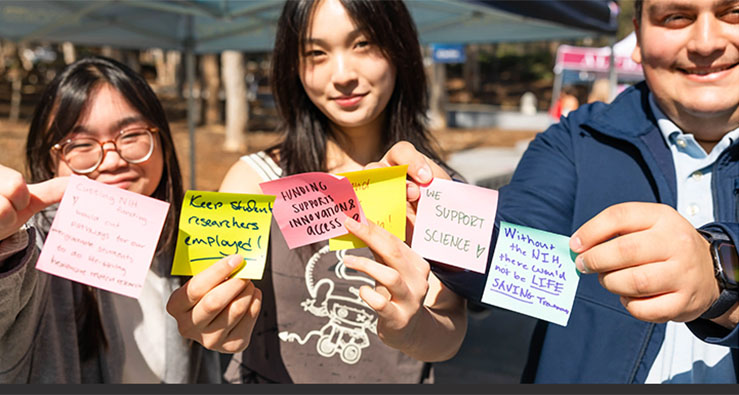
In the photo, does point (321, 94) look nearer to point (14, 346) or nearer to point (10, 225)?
point (10, 225)

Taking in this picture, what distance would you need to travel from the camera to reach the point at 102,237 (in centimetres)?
113

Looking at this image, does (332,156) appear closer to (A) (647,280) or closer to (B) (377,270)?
(B) (377,270)

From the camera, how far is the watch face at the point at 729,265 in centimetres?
104

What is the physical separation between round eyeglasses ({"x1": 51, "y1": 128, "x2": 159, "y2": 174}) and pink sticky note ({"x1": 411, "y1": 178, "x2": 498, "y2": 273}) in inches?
32.3

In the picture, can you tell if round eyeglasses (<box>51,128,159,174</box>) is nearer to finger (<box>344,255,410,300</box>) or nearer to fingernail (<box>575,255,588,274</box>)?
finger (<box>344,255,410,300</box>)

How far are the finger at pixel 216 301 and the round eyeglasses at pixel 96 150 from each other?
1.85 feet

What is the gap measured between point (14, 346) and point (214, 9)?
331 cm

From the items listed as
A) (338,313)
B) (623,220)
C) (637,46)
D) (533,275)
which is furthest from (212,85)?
(623,220)

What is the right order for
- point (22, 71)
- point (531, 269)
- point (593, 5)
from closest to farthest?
point (531, 269), point (593, 5), point (22, 71)

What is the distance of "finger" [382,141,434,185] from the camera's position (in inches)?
47.9

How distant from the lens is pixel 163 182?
1713 mm

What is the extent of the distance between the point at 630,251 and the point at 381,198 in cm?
49

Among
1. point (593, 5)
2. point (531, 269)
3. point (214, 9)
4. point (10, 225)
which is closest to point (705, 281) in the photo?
point (531, 269)

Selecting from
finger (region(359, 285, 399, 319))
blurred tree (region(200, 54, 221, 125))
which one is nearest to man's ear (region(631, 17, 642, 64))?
finger (region(359, 285, 399, 319))
